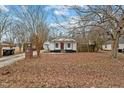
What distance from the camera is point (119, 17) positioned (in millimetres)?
15781

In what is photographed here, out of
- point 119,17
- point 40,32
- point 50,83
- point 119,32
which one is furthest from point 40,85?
point 40,32

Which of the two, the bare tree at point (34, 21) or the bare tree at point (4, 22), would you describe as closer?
the bare tree at point (4, 22)

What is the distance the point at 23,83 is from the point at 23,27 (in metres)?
15.9

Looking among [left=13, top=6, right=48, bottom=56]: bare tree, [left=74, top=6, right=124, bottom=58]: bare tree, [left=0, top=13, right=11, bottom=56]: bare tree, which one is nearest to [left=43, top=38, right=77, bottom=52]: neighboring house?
[left=13, top=6, right=48, bottom=56]: bare tree

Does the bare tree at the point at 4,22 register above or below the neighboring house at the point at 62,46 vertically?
above

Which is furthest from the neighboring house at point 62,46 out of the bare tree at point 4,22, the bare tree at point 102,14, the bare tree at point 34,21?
the bare tree at point 102,14

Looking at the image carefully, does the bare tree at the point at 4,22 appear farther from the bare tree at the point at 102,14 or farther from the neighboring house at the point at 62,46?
the neighboring house at the point at 62,46

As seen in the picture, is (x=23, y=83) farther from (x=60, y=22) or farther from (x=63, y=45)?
(x=63, y=45)

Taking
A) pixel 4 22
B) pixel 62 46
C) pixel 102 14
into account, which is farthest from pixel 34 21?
pixel 62 46

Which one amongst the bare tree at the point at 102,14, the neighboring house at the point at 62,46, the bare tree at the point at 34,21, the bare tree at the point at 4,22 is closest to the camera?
the bare tree at the point at 102,14

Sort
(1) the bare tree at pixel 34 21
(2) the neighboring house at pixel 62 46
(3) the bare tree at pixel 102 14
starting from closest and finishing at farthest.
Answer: (3) the bare tree at pixel 102 14 → (1) the bare tree at pixel 34 21 → (2) the neighboring house at pixel 62 46

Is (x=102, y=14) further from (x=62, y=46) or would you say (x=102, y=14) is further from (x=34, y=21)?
(x=62, y=46)
